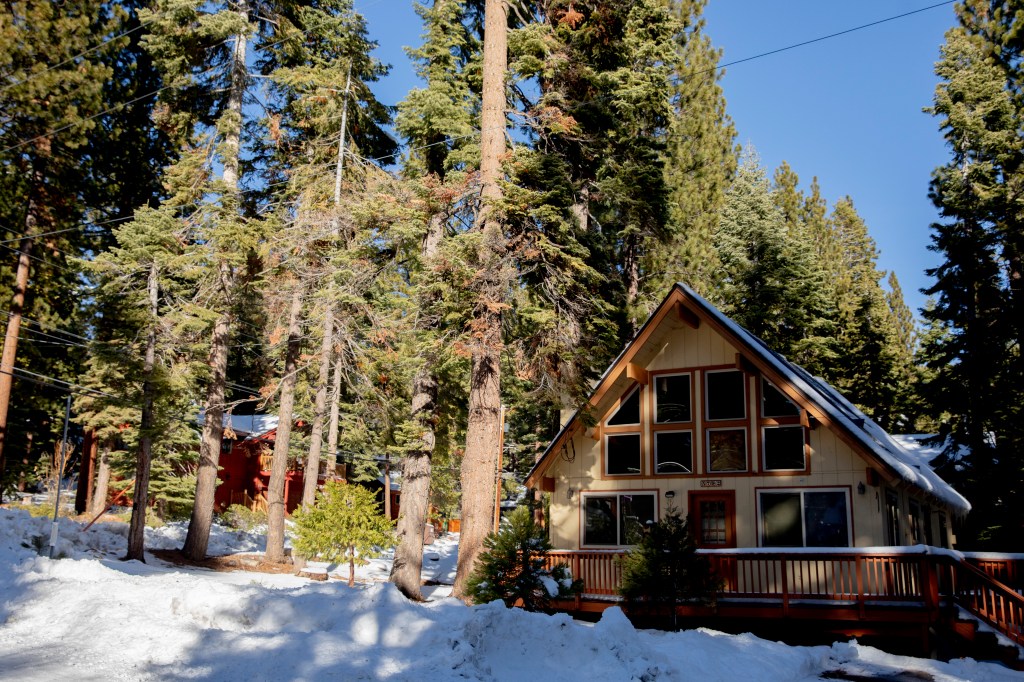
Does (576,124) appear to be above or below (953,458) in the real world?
above

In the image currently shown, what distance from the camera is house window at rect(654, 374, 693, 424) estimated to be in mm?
18031

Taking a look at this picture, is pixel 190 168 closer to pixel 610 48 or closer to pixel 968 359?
pixel 610 48

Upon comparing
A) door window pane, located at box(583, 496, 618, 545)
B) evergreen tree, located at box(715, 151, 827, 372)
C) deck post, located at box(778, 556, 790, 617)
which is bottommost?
deck post, located at box(778, 556, 790, 617)

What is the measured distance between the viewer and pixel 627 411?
18641 millimetres

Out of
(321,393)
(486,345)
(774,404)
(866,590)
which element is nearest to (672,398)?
(774,404)

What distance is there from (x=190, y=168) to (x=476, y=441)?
14.7 m

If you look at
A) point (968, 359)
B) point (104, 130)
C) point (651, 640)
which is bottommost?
point (651, 640)

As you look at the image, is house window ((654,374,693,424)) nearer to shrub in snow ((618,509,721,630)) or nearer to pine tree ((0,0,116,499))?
shrub in snow ((618,509,721,630))

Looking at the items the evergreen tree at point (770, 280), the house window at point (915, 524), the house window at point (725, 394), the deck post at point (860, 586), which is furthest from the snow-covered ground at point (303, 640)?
the evergreen tree at point (770, 280)

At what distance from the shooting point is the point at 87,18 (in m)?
21.8

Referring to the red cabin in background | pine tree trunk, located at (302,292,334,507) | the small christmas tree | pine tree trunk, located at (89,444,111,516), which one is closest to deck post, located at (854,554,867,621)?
the small christmas tree

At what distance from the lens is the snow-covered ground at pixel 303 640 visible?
6586 millimetres

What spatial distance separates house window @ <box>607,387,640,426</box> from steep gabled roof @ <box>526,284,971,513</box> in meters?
0.80

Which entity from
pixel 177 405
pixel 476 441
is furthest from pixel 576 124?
pixel 177 405
